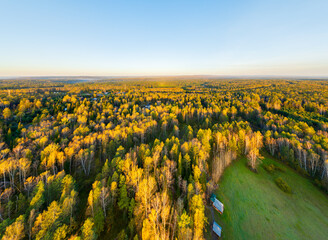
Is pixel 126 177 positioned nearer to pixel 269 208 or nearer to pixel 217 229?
pixel 217 229

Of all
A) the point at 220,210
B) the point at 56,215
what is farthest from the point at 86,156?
the point at 220,210

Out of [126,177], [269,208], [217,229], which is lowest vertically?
[269,208]

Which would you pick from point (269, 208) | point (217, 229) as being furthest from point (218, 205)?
point (269, 208)

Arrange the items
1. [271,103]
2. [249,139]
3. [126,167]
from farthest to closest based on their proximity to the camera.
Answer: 1. [271,103]
2. [249,139]
3. [126,167]

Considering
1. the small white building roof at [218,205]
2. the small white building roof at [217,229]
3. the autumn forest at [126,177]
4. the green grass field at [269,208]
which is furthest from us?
the small white building roof at [218,205]

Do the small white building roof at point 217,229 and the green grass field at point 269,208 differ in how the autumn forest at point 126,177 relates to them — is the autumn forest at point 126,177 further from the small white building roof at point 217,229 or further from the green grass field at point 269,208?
the green grass field at point 269,208

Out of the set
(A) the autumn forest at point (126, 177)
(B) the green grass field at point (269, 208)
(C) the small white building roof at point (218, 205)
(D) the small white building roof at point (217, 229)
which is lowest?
(B) the green grass field at point (269, 208)

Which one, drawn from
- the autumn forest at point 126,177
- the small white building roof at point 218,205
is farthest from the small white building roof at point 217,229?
the small white building roof at point 218,205

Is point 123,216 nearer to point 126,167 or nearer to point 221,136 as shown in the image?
point 126,167
